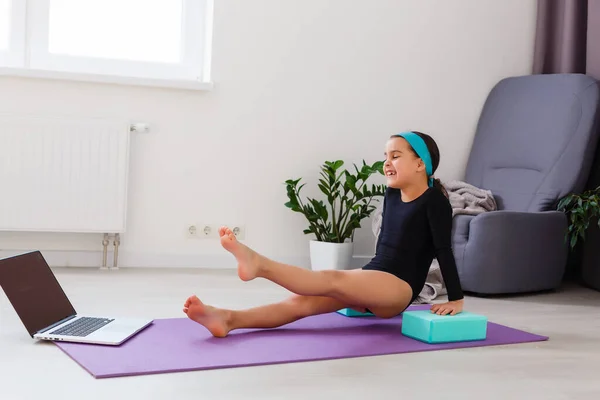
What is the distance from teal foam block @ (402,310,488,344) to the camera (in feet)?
7.02

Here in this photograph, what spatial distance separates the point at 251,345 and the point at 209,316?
5.8 inches

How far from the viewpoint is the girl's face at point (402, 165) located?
7.41 ft

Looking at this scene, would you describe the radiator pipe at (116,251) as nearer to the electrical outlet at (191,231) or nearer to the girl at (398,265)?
the electrical outlet at (191,231)

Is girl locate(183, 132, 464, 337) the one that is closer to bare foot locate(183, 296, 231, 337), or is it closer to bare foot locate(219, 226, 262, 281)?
bare foot locate(183, 296, 231, 337)

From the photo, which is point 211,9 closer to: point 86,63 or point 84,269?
point 86,63

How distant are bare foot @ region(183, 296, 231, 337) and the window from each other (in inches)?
71.1

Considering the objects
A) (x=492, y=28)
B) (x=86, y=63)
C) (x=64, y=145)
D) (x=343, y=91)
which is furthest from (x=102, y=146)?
(x=492, y=28)

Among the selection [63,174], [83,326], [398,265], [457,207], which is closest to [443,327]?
[398,265]

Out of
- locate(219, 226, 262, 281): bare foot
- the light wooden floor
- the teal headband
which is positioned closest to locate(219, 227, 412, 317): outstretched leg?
locate(219, 226, 262, 281): bare foot

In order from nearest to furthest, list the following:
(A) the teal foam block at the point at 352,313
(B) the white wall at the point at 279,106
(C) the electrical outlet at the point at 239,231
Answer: (A) the teal foam block at the point at 352,313 → (B) the white wall at the point at 279,106 → (C) the electrical outlet at the point at 239,231

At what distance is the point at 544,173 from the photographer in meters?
3.53

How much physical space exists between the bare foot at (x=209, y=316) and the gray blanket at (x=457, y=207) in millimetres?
1163

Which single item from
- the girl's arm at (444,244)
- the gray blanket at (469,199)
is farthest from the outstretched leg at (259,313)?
the gray blanket at (469,199)

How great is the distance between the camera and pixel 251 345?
1.99m
